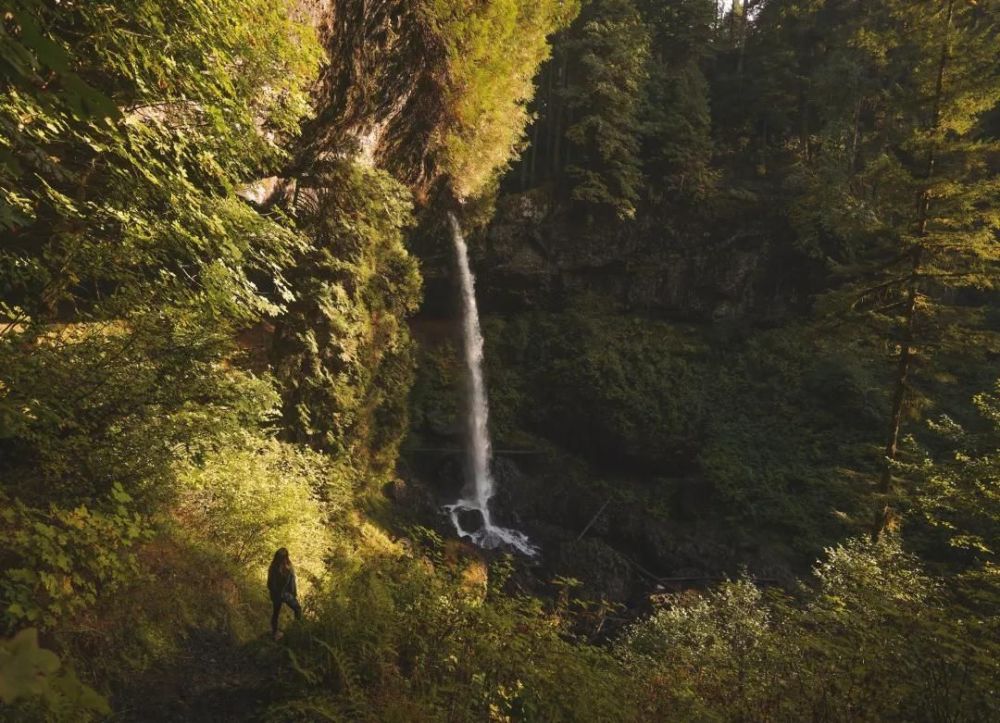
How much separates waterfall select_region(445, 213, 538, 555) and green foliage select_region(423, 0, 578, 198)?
9.59 feet

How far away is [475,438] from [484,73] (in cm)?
1136

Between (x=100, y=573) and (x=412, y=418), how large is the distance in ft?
46.5

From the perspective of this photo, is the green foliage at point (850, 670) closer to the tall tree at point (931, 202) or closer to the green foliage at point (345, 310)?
the tall tree at point (931, 202)

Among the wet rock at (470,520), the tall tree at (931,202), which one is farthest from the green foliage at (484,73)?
the wet rock at (470,520)

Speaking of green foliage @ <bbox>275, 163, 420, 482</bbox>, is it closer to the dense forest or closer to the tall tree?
the dense forest

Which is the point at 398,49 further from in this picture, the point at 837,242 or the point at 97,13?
the point at 837,242

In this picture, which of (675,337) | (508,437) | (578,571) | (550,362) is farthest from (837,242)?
(578,571)

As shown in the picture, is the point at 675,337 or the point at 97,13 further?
the point at 675,337

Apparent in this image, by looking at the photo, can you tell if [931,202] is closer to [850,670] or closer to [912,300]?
[912,300]

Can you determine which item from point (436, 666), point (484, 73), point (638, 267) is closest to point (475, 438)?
point (638, 267)

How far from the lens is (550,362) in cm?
2133

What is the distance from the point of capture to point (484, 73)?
12359 millimetres

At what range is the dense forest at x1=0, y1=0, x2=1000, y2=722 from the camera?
4.17m

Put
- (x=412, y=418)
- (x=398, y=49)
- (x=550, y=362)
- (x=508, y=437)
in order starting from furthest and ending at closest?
1. (x=550, y=362)
2. (x=508, y=437)
3. (x=412, y=418)
4. (x=398, y=49)
